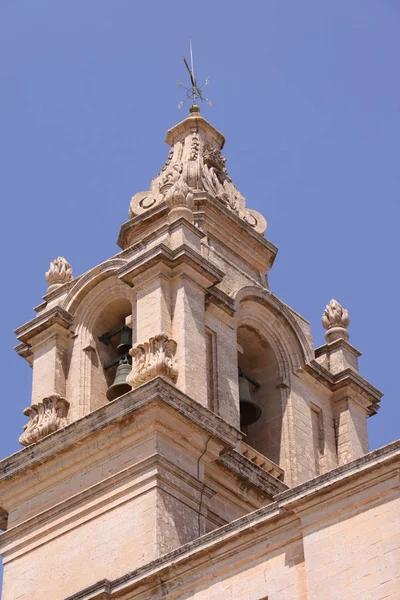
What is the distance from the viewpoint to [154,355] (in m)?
31.9

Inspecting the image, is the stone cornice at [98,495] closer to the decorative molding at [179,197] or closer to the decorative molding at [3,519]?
the decorative molding at [3,519]

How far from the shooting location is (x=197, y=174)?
37.4m

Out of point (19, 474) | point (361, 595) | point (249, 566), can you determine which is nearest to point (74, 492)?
point (19, 474)

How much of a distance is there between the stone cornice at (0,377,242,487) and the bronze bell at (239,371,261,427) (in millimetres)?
2673

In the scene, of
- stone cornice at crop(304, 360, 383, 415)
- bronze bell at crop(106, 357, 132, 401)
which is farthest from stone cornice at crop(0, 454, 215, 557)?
stone cornice at crop(304, 360, 383, 415)

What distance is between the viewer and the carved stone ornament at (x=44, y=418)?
32812 millimetres

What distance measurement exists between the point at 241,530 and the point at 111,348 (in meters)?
11.5

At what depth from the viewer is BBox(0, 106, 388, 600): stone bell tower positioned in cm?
3011

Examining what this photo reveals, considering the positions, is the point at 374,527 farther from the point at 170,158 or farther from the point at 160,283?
the point at 170,158

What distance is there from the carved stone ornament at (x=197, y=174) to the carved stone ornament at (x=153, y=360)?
408cm

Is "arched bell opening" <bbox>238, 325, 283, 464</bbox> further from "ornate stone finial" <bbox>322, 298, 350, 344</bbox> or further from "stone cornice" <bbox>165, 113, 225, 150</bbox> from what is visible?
"stone cornice" <bbox>165, 113, 225, 150</bbox>

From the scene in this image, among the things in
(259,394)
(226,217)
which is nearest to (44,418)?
(259,394)

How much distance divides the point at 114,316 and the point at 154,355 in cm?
353

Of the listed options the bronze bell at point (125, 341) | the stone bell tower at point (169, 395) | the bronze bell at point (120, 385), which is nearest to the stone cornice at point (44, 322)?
the stone bell tower at point (169, 395)
